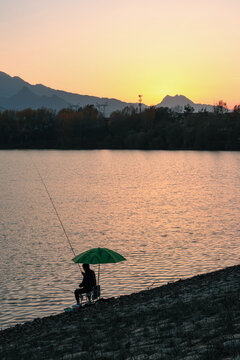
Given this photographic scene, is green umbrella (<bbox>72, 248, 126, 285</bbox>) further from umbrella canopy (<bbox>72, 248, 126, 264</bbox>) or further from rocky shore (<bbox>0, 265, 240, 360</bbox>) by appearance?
rocky shore (<bbox>0, 265, 240, 360</bbox>)

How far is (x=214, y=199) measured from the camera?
4538 centimetres

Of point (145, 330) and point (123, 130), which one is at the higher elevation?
point (123, 130)

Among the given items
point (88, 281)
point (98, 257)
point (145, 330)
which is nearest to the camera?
point (145, 330)

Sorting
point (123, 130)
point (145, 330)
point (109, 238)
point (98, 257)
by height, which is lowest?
point (109, 238)

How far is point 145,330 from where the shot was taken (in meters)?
9.68

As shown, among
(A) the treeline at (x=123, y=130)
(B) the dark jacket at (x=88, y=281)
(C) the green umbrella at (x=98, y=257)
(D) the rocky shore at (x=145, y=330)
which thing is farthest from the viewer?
(A) the treeline at (x=123, y=130)

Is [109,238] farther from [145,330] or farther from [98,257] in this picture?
[145,330]

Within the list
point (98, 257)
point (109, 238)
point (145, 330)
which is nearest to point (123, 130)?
point (109, 238)

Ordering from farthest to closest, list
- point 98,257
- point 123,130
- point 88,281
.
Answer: point 123,130, point 88,281, point 98,257

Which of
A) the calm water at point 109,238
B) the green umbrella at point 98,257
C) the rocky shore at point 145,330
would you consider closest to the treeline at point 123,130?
the calm water at point 109,238

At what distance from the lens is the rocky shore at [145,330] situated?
796 centimetres

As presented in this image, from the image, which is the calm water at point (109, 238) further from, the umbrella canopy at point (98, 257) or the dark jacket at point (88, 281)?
the umbrella canopy at point (98, 257)

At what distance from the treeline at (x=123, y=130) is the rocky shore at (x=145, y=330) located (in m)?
147

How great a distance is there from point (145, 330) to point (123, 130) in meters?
171
